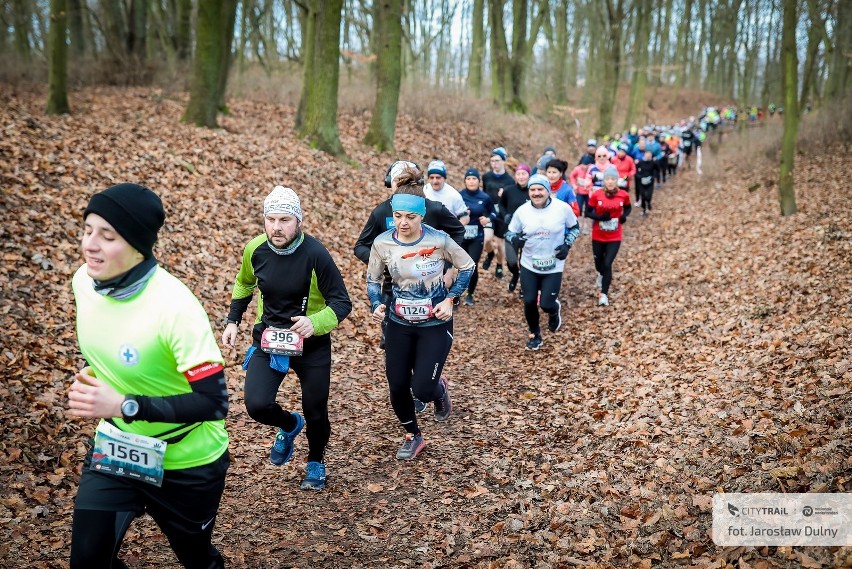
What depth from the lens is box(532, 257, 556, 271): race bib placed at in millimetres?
9094

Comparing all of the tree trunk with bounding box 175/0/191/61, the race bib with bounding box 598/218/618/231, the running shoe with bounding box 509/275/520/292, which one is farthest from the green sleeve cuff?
the tree trunk with bounding box 175/0/191/61

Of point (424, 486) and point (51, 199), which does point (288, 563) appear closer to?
point (424, 486)

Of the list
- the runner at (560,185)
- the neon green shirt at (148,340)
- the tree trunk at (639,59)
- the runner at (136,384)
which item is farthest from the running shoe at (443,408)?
the tree trunk at (639,59)

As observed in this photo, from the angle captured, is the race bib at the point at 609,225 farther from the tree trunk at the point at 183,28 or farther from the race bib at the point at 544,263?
the tree trunk at the point at 183,28

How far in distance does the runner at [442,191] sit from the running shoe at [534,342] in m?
2.06

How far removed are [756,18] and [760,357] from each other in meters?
48.3

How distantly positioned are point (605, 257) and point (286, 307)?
24.4 feet

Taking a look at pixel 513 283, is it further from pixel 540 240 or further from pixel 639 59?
pixel 639 59

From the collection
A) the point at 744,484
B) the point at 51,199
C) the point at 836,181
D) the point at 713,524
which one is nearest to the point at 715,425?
the point at 744,484

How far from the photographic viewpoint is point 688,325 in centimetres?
918

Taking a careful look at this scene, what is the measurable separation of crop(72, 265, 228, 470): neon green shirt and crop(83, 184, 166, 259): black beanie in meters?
0.20

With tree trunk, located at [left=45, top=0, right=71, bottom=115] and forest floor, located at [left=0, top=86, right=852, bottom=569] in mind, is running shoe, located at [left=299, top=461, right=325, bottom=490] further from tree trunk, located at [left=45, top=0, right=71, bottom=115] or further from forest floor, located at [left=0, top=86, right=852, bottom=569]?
tree trunk, located at [left=45, top=0, right=71, bottom=115]

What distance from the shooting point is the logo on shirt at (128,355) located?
2.92 m

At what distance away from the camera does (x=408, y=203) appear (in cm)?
539
